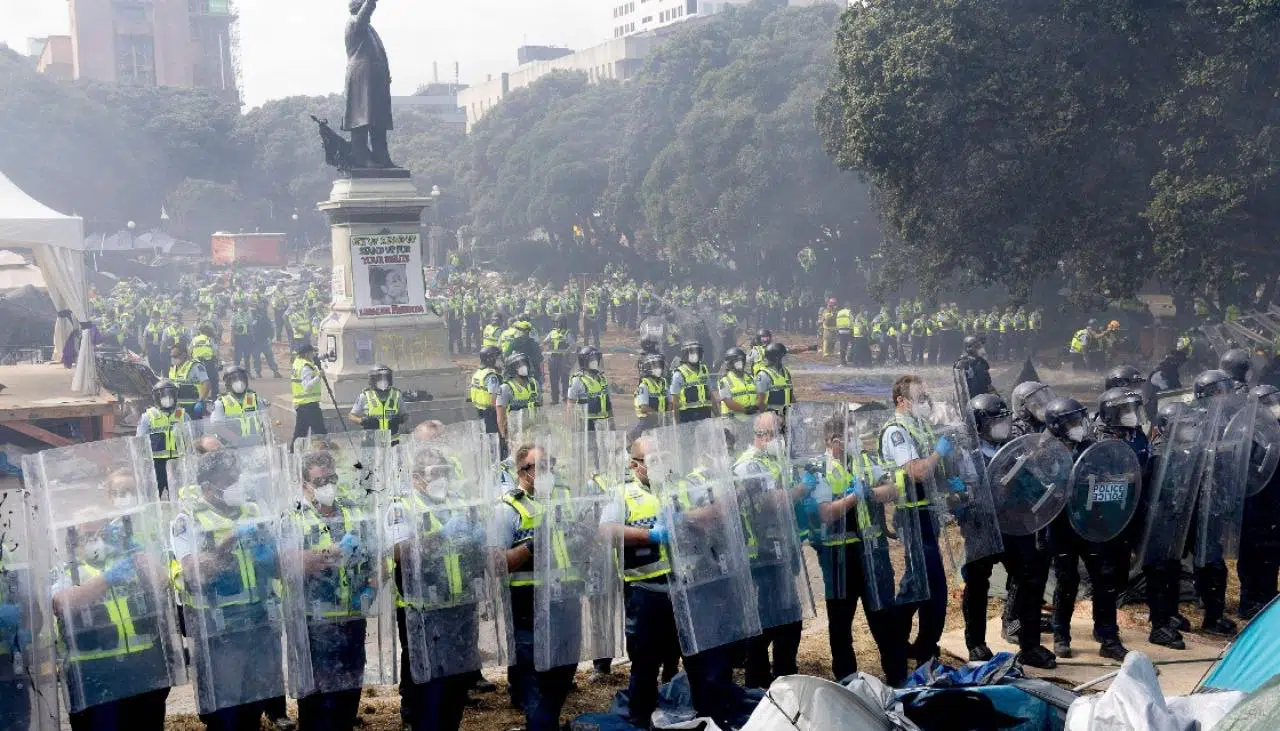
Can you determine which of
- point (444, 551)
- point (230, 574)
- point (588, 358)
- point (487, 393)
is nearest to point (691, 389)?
point (588, 358)

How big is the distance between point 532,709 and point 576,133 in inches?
2058

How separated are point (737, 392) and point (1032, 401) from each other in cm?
637

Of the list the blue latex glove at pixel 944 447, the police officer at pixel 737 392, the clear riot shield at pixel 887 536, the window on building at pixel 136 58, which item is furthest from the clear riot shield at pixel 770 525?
the window on building at pixel 136 58

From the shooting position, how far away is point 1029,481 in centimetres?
829

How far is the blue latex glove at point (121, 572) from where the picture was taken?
6023mm

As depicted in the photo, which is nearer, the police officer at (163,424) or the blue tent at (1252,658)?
the blue tent at (1252,658)

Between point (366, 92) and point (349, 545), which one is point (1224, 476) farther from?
point (366, 92)

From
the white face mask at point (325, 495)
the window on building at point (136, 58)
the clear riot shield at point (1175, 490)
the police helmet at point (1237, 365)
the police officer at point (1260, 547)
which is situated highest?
the window on building at point (136, 58)


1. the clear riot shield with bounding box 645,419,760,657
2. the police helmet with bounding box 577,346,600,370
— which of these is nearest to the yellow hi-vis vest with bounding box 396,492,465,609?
the clear riot shield with bounding box 645,419,760,657

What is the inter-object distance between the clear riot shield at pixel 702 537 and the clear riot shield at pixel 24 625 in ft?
9.02

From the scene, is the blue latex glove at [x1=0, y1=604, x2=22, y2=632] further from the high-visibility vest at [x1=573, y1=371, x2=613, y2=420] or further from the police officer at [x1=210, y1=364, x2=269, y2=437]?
the high-visibility vest at [x1=573, y1=371, x2=613, y2=420]

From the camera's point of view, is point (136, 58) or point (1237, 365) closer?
point (1237, 365)

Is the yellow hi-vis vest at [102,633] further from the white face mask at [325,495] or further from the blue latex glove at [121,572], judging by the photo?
the white face mask at [325,495]

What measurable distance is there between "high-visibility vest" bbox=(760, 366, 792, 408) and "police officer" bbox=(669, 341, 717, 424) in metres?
0.68
